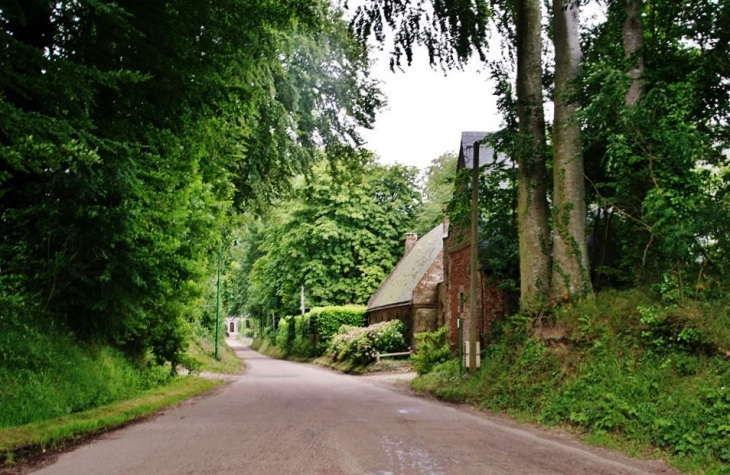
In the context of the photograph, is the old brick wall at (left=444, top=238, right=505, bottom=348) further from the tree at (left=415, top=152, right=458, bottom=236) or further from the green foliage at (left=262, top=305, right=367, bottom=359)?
the tree at (left=415, top=152, right=458, bottom=236)

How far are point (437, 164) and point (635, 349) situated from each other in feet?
184

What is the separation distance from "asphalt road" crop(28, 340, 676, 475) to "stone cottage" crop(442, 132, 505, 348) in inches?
380

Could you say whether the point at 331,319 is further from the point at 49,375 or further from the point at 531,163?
the point at 49,375

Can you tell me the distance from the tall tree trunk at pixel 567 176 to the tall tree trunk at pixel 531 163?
0.77 meters

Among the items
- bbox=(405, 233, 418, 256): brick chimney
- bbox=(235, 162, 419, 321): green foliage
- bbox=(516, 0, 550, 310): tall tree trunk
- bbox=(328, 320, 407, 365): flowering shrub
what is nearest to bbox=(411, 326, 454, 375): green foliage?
bbox=(516, 0, 550, 310): tall tree trunk

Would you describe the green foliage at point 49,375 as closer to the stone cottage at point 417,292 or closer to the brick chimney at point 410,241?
the stone cottage at point 417,292

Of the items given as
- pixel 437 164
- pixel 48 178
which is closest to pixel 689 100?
A: pixel 48 178

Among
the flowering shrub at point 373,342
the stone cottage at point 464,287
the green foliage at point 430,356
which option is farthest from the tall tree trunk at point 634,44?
the flowering shrub at point 373,342

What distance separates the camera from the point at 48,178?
36.8 feet

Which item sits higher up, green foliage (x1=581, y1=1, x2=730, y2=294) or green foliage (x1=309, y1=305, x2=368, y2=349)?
green foliage (x1=581, y1=1, x2=730, y2=294)

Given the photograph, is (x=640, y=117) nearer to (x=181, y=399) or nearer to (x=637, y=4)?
(x=637, y=4)

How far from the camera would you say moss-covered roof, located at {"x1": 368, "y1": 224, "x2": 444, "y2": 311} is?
34156 millimetres

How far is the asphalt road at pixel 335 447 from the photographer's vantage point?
6.40 meters

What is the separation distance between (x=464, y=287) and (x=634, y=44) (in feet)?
40.7
